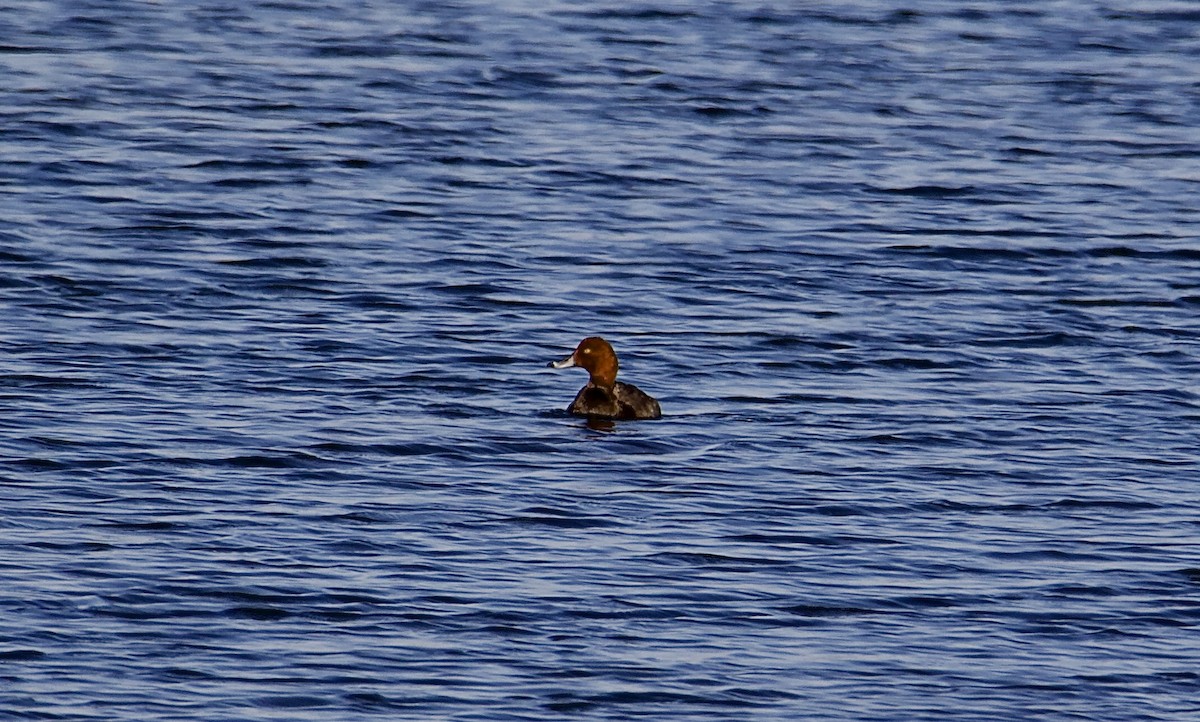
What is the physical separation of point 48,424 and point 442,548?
11.5 feet

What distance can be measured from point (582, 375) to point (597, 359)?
2.30 m

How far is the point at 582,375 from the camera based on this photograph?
719 inches

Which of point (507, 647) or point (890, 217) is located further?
point (890, 217)

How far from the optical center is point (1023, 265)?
69.2 feet

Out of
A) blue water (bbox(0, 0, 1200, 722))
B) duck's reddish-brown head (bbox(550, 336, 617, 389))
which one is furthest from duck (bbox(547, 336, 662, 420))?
blue water (bbox(0, 0, 1200, 722))

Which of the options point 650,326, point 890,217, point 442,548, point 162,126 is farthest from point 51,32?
point 442,548

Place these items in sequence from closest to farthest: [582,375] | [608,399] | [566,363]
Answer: [608,399] < [566,363] < [582,375]

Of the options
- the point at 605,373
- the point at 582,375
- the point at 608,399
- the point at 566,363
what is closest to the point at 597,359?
the point at 605,373

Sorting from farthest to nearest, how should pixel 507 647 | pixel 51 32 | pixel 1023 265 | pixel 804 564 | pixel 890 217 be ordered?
pixel 51 32
pixel 890 217
pixel 1023 265
pixel 804 564
pixel 507 647

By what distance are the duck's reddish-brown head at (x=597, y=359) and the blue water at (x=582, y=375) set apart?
549 mm

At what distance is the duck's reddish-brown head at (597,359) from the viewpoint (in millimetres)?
15883

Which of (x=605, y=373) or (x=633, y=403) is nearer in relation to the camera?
(x=633, y=403)

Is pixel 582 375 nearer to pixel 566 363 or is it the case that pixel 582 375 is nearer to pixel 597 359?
pixel 566 363

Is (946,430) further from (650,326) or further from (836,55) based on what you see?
(836,55)
